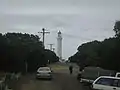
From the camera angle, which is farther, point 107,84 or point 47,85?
point 47,85

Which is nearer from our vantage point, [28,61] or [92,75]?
[92,75]

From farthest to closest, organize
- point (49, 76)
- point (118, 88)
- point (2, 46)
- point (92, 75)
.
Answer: point (2, 46)
point (49, 76)
point (92, 75)
point (118, 88)

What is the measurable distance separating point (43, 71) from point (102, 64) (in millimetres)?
16296

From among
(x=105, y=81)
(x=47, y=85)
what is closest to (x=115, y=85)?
(x=105, y=81)

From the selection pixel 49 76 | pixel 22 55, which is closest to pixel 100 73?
pixel 49 76

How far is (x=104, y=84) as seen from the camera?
930 inches

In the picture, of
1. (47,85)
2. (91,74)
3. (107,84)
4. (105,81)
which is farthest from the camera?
(91,74)

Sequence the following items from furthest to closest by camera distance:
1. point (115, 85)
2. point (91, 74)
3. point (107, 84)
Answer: point (91, 74), point (107, 84), point (115, 85)

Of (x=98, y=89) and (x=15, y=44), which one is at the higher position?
(x=15, y=44)

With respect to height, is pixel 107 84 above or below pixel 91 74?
below

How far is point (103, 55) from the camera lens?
192ft

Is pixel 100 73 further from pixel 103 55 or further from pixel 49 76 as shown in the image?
pixel 103 55

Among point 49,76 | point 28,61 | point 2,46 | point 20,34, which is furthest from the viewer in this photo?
point 20,34

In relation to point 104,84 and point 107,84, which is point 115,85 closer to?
point 107,84
